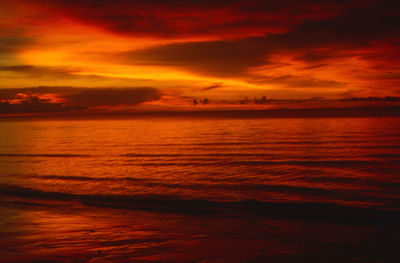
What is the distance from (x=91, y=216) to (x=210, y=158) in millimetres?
16772

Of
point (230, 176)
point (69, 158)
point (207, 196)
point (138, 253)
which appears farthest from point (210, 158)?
point (138, 253)

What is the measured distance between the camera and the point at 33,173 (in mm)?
24172

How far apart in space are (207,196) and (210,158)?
12622 millimetres

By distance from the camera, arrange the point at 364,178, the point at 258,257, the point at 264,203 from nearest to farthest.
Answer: the point at 258,257 < the point at 264,203 < the point at 364,178

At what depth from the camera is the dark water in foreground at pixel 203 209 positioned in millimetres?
9305

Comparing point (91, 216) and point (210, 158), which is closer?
point (91, 216)

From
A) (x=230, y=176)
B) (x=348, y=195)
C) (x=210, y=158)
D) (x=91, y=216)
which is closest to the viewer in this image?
(x=91, y=216)

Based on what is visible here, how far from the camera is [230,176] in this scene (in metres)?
22.0

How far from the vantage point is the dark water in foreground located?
9.30 metres

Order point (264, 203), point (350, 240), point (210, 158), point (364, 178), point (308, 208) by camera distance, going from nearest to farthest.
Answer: point (350, 240), point (308, 208), point (264, 203), point (364, 178), point (210, 158)

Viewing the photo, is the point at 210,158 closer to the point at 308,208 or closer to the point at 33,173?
the point at 33,173

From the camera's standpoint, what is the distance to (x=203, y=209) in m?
14.9

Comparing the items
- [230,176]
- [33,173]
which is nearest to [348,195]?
[230,176]

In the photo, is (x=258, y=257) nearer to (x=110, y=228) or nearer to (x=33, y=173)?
(x=110, y=228)
